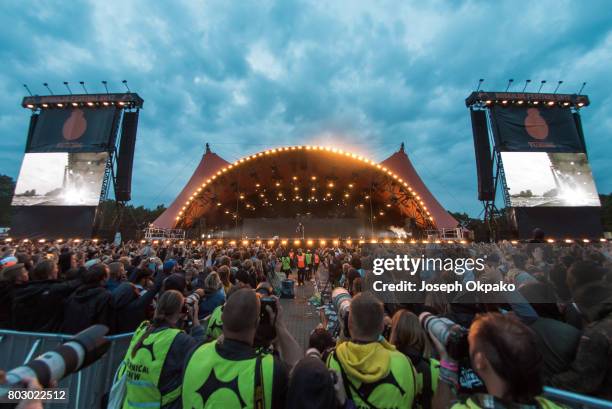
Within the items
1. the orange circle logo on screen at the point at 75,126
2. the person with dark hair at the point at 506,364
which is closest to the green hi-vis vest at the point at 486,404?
the person with dark hair at the point at 506,364

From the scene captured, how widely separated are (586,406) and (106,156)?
25.7 m

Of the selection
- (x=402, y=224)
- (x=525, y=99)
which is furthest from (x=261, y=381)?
(x=402, y=224)

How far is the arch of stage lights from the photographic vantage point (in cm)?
2162

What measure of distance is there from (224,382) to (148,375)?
90 centimetres

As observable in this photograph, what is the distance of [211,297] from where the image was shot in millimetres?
3896

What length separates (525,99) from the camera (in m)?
20.2

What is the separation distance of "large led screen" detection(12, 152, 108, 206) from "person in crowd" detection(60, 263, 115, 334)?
20.5m

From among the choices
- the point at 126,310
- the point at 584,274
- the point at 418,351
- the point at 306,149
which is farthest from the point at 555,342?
the point at 306,149

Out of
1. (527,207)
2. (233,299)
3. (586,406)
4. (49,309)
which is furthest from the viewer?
(527,207)

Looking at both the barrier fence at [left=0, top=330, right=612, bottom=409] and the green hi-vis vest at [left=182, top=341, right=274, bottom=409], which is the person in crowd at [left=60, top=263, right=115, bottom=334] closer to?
the barrier fence at [left=0, top=330, right=612, bottom=409]

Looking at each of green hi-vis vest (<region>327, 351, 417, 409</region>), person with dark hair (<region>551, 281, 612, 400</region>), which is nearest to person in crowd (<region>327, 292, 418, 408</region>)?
green hi-vis vest (<region>327, 351, 417, 409</region>)

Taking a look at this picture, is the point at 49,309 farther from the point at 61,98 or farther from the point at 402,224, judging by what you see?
the point at 402,224

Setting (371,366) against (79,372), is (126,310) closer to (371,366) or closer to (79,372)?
(79,372)

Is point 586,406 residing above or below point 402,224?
below
